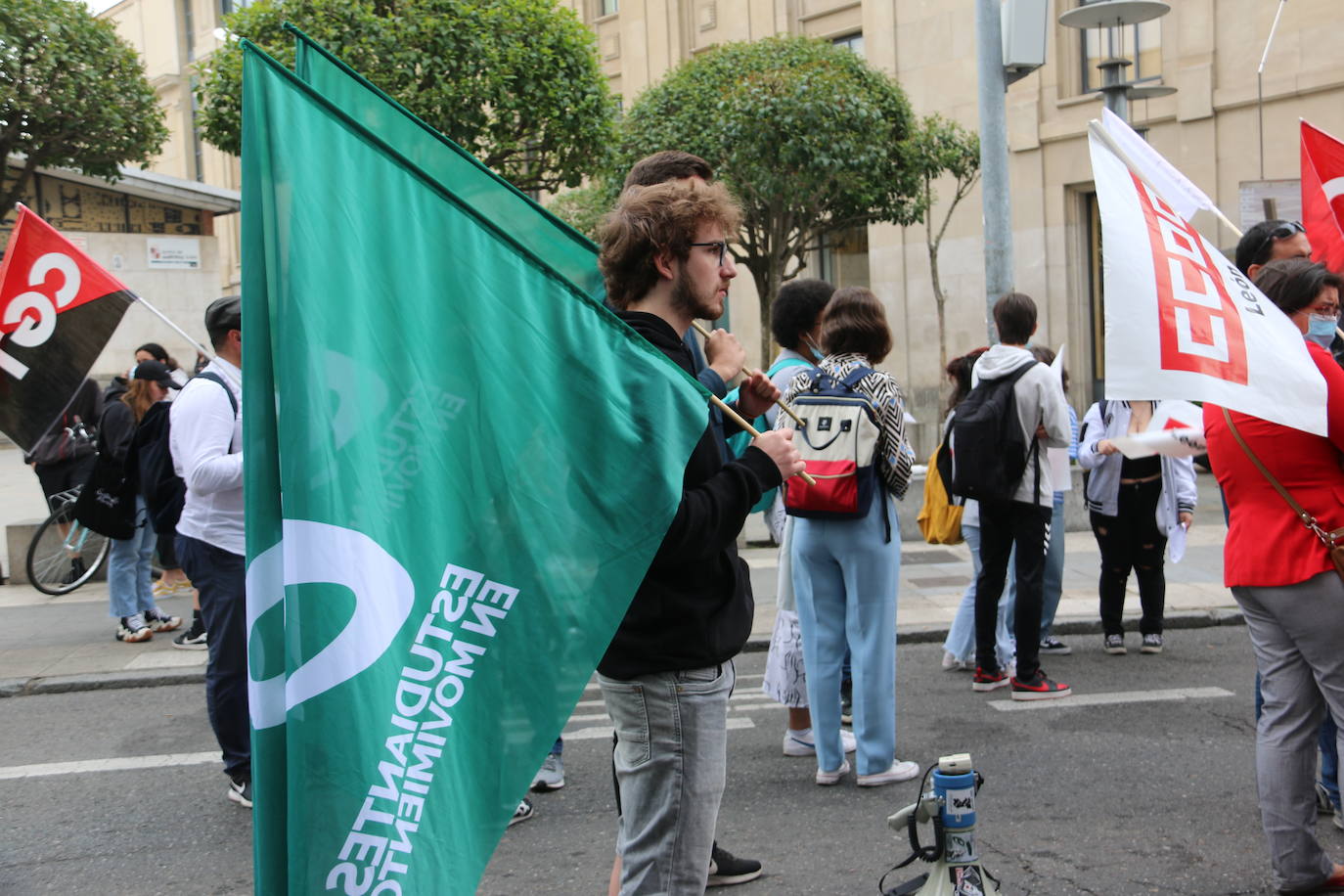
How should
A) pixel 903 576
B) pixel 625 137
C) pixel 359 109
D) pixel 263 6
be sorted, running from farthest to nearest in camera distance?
1. pixel 625 137
2. pixel 263 6
3. pixel 903 576
4. pixel 359 109

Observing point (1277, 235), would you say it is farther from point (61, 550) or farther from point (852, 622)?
point (61, 550)

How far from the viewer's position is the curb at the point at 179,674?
7031 millimetres

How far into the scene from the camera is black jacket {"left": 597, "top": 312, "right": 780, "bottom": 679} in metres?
2.53

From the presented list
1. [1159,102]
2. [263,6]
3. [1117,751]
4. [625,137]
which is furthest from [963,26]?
[1117,751]

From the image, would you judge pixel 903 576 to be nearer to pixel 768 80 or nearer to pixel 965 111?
pixel 768 80

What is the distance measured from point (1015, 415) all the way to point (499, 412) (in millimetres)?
4187

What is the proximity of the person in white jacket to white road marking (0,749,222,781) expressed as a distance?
4.77 m

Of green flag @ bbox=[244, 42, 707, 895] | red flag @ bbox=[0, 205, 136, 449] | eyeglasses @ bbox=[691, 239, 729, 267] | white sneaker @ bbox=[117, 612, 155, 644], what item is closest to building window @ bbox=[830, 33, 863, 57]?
white sneaker @ bbox=[117, 612, 155, 644]

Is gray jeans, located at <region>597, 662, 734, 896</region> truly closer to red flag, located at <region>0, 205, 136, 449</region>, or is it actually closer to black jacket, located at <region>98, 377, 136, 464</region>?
red flag, located at <region>0, 205, 136, 449</region>

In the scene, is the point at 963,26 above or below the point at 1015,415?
above

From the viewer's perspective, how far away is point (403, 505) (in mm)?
2154

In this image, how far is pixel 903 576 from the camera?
967 centimetres

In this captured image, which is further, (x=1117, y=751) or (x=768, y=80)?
(x=768, y=80)

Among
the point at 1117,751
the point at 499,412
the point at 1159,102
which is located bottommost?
the point at 1117,751
